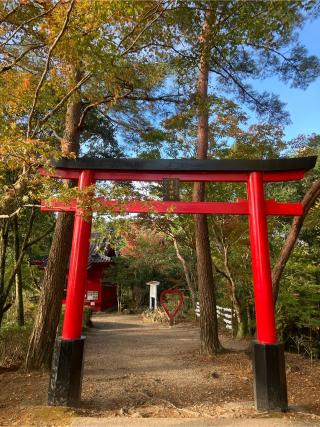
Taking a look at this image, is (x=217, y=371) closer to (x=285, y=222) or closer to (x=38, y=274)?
(x=38, y=274)

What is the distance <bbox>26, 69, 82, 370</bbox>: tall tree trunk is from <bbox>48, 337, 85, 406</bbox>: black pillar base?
1892 mm

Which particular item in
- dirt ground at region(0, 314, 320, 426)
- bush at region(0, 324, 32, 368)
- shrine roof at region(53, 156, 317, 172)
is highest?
shrine roof at region(53, 156, 317, 172)

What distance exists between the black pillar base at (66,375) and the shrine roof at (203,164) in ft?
8.04

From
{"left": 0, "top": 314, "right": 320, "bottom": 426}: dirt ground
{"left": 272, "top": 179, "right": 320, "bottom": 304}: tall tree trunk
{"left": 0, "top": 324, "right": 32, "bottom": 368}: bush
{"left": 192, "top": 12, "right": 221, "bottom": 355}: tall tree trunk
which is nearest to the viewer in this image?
{"left": 0, "top": 314, "right": 320, "bottom": 426}: dirt ground

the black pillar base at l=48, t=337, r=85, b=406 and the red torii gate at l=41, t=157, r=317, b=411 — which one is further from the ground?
the red torii gate at l=41, t=157, r=317, b=411

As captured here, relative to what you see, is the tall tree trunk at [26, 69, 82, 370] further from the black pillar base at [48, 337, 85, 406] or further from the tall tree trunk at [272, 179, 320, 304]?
the tall tree trunk at [272, 179, 320, 304]

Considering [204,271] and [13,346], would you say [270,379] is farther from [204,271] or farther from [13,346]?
[13,346]

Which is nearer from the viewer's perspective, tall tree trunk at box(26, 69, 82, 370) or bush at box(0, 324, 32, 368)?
tall tree trunk at box(26, 69, 82, 370)

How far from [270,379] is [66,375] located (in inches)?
102

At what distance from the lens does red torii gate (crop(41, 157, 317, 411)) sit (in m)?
4.49

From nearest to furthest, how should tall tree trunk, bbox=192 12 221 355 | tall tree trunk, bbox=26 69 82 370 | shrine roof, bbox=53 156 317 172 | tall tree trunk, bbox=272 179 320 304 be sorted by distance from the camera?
shrine roof, bbox=53 156 317 172 → tall tree trunk, bbox=272 179 320 304 → tall tree trunk, bbox=26 69 82 370 → tall tree trunk, bbox=192 12 221 355

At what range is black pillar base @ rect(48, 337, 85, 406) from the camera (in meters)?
4.46

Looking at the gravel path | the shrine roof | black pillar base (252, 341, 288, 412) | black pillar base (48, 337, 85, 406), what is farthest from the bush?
black pillar base (252, 341, 288, 412)

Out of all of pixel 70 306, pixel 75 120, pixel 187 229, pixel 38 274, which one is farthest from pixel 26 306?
pixel 70 306
